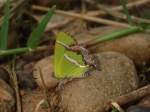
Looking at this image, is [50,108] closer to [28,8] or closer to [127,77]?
[127,77]

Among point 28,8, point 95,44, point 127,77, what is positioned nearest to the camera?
point 127,77

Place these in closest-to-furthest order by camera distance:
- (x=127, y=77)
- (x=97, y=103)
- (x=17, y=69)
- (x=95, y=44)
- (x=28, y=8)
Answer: (x=97, y=103) < (x=127, y=77) < (x=95, y=44) < (x=17, y=69) < (x=28, y=8)

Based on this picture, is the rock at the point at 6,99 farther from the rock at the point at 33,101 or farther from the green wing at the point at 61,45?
the green wing at the point at 61,45

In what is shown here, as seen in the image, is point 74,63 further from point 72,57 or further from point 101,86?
point 101,86

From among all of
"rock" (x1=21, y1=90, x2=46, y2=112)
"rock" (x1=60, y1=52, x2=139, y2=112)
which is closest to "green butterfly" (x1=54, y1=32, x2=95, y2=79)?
"rock" (x1=60, y1=52, x2=139, y2=112)

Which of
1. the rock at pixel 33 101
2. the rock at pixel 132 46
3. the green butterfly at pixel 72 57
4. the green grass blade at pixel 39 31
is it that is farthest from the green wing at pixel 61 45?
the rock at pixel 132 46

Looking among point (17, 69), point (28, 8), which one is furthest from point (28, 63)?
point (28, 8)
